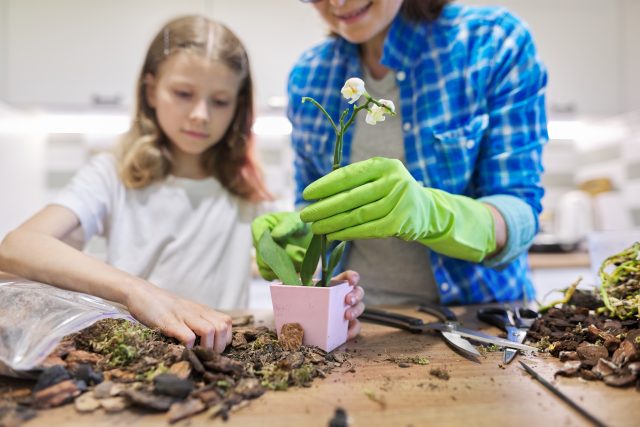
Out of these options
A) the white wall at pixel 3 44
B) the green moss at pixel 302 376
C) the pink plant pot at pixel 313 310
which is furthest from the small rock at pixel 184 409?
the white wall at pixel 3 44

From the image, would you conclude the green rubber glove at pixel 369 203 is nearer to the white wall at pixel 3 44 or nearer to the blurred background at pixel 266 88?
the blurred background at pixel 266 88

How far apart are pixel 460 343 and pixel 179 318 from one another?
0.42m

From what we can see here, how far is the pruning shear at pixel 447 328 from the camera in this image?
70 centimetres

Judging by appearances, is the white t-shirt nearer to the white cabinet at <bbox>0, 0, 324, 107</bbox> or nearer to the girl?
the girl

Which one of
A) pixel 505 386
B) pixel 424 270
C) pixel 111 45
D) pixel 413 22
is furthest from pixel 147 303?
pixel 111 45

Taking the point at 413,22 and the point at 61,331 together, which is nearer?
the point at 61,331

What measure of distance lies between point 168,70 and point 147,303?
716 millimetres

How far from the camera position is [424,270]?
1.17 meters

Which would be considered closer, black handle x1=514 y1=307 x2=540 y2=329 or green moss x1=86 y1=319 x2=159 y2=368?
green moss x1=86 y1=319 x2=159 y2=368

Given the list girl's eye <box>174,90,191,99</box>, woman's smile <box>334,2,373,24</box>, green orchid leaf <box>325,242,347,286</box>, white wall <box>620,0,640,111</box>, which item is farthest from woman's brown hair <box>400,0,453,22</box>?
white wall <box>620,0,640,111</box>

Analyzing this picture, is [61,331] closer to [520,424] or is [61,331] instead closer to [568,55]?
[520,424]

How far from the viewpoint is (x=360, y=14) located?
40.0 inches

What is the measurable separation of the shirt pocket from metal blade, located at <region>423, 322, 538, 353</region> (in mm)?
390

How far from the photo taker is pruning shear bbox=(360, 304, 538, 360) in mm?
696
